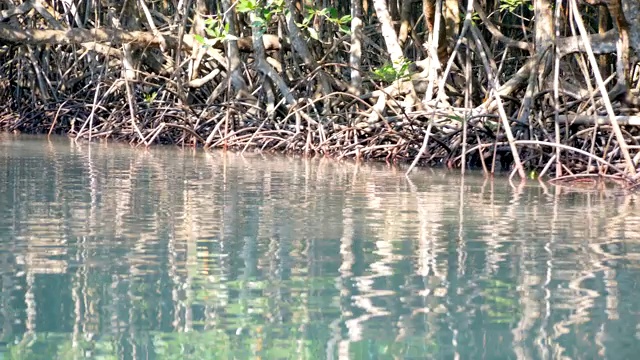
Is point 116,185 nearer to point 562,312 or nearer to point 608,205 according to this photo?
point 608,205

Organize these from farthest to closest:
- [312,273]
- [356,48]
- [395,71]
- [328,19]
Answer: [356,48], [328,19], [395,71], [312,273]

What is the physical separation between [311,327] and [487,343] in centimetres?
43

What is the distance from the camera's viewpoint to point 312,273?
12.2 feet

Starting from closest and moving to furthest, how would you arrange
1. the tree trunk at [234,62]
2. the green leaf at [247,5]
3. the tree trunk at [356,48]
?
the green leaf at [247,5]
the tree trunk at [356,48]
the tree trunk at [234,62]

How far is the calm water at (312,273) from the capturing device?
9.34 ft

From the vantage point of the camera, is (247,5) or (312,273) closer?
(312,273)

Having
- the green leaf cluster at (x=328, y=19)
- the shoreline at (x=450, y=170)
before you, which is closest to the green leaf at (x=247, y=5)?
the green leaf cluster at (x=328, y=19)

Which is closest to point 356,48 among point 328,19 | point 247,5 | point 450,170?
point 328,19

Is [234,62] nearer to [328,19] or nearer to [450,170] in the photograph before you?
[328,19]

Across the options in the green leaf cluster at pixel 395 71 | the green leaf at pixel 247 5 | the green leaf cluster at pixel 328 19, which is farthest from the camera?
the green leaf cluster at pixel 328 19

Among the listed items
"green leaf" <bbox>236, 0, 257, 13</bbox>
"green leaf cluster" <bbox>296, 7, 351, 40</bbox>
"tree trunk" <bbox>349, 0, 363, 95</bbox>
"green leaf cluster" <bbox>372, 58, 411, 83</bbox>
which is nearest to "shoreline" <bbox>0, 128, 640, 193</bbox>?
"green leaf cluster" <bbox>372, 58, 411, 83</bbox>

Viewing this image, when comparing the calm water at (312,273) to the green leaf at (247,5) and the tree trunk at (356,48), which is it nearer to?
the green leaf at (247,5)

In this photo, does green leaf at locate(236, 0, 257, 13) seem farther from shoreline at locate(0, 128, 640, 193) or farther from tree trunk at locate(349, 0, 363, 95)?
tree trunk at locate(349, 0, 363, 95)

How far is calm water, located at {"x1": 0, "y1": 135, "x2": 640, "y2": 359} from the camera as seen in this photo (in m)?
2.85
